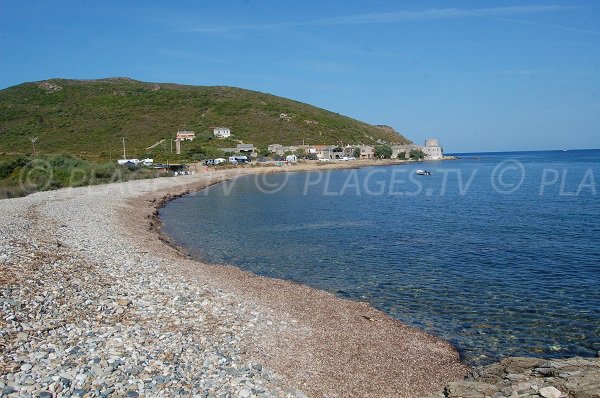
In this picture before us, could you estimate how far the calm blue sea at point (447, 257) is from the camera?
13.1 m

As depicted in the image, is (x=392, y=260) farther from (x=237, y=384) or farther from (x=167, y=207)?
(x=167, y=207)

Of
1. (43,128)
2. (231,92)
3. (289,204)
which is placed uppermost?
(231,92)

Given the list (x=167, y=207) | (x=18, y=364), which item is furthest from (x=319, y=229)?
(x=18, y=364)

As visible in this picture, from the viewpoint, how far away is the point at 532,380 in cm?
900

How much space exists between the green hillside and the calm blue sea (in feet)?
242

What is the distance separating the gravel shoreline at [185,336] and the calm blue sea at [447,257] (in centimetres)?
182

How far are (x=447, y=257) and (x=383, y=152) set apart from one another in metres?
135

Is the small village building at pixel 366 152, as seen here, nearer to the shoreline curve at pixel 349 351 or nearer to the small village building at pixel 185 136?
the small village building at pixel 185 136

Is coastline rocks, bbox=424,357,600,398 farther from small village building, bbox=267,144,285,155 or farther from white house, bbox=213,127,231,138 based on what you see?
white house, bbox=213,127,231,138

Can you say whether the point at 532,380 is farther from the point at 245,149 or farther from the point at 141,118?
the point at 141,118

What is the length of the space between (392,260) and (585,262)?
7974 mm

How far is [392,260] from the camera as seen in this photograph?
21219 millimetres

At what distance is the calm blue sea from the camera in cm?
1314

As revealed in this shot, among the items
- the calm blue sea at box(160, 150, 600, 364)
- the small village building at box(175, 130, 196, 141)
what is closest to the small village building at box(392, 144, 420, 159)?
the small village building at box(175, 130, 196, 141)
